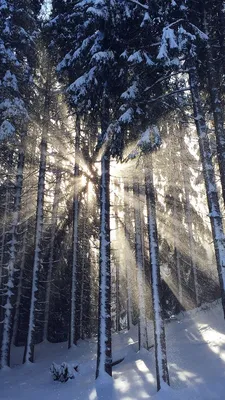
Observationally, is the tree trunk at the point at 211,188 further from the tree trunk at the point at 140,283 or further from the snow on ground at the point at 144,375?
the tree trunk at the point at 140,283

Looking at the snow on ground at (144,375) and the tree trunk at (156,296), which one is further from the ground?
the tree trunk at (156,296)

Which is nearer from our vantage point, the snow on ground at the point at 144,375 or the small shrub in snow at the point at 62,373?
the snow on ground at the point at 144,375

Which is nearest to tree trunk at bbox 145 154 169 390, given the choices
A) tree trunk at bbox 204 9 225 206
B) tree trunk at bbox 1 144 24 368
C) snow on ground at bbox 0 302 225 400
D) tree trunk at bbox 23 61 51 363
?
snow on ground at bbox 0 302 225 400

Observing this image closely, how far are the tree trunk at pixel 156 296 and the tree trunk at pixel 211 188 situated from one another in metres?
1.90

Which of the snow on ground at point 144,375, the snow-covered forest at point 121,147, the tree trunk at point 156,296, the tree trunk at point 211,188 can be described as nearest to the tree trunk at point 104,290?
the snow-covered forest at point 121,147

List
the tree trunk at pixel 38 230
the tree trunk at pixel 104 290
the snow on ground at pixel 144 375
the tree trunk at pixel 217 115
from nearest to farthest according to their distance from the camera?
1. the snow on ground at pixel 144 375
2. the tree trunk at pixel 217 115
3. the tree trunk at pixel 104 290
4. the tree trunk at pixel 38 230

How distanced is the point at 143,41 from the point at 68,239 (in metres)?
14.5

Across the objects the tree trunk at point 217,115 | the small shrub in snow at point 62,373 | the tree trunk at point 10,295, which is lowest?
the small shrub in snow at point 62,373

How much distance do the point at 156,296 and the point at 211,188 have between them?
11.8 feet

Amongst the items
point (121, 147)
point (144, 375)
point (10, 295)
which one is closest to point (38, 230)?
point (10, 295)

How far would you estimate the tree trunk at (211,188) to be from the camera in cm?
802

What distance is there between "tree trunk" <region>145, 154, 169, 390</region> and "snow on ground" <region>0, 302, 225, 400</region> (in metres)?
0.49

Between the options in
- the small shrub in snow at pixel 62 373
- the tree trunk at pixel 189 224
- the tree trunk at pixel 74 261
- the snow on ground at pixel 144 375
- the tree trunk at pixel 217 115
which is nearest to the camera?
the snow on ground at pixel 144 375

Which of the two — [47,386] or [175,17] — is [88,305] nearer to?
[47,386]
